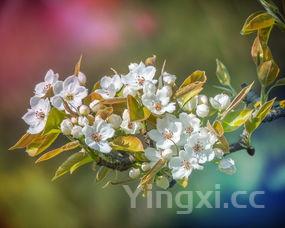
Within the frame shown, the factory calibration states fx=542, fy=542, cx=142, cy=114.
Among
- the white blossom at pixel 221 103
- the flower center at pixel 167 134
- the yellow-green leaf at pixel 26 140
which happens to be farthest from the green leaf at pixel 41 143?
the white blossom at pixel 221 103

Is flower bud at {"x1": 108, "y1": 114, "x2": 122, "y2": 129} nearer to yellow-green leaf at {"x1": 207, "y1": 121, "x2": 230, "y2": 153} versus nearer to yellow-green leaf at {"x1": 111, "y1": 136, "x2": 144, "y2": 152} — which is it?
yellow-green leaf at {"x1": 111, "y1": 136, "x2": 144, "y2": 152}

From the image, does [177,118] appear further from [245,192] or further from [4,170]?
[4,170]

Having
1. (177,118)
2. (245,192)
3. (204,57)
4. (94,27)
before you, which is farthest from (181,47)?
(177,118)

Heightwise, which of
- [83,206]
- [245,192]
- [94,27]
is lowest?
[83,206]

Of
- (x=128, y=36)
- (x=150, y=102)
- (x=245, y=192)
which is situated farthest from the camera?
(x=128, y=36)

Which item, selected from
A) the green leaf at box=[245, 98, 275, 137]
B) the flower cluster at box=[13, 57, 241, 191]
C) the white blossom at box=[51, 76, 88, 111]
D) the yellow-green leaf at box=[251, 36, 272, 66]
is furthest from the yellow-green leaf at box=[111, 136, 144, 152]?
the yellow-green leaf at box=[251, 36, 272, 66]

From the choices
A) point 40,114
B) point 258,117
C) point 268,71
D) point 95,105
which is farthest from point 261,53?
point 40,114
